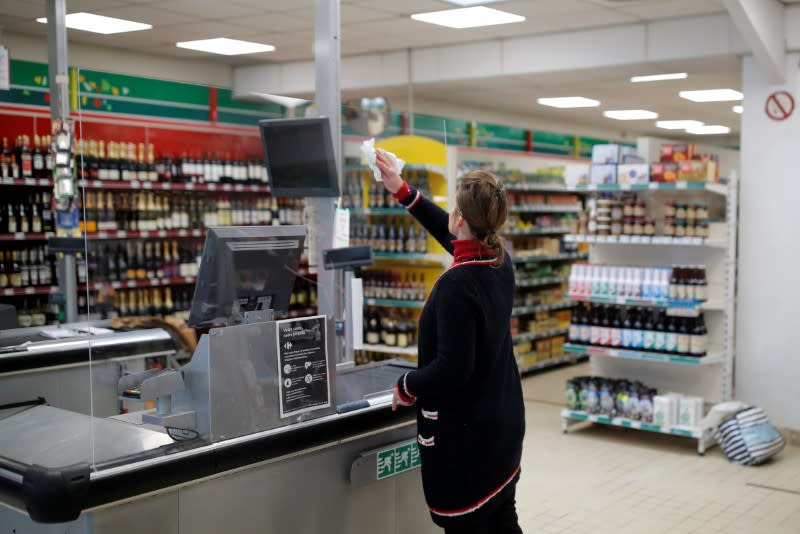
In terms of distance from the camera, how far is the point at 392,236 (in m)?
7.66

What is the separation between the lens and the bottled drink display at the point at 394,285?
25.1 ft

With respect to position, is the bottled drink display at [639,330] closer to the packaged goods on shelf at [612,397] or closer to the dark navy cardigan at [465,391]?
the packaged goods on shelf at [612,397]

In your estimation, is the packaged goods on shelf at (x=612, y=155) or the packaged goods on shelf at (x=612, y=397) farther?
the packaged goods on shelf at (x=612, y=155)

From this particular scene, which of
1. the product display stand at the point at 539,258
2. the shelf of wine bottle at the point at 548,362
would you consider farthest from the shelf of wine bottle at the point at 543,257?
the shelf of wine bottle at the point at 548,362

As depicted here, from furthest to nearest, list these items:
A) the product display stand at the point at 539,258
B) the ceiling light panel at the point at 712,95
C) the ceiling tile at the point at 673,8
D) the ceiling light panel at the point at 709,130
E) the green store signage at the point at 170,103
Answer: the ceiling light panel at the point at 709,130, the ceiling light panel at the point at 712,95, the product display stand at the point at 539,258, the ceiling tile at the point at 673,8, the green store signage at the point at 170,103

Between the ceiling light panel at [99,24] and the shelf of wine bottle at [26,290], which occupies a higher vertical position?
the ceiling light panel at [99,24]

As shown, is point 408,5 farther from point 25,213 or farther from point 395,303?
point 25,213

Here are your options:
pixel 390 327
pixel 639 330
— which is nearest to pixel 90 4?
pixel 390 327

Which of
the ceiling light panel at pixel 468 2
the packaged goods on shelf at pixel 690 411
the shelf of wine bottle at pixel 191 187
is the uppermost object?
the ceiling light panel at pixel 468 2

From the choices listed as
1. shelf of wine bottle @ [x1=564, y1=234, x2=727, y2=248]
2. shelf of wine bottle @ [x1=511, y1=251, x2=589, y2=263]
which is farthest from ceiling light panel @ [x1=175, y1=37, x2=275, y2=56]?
shelf of wine bottle @ [x1=564, y1=234, x2=727, y2=248]

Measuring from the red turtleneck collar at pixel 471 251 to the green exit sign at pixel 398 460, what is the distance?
95 centimetres

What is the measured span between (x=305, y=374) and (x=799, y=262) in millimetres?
5086

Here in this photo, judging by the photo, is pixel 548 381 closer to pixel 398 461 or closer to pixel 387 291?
pixel 387 291

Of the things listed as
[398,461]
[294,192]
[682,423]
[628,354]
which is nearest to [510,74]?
[628,354]
